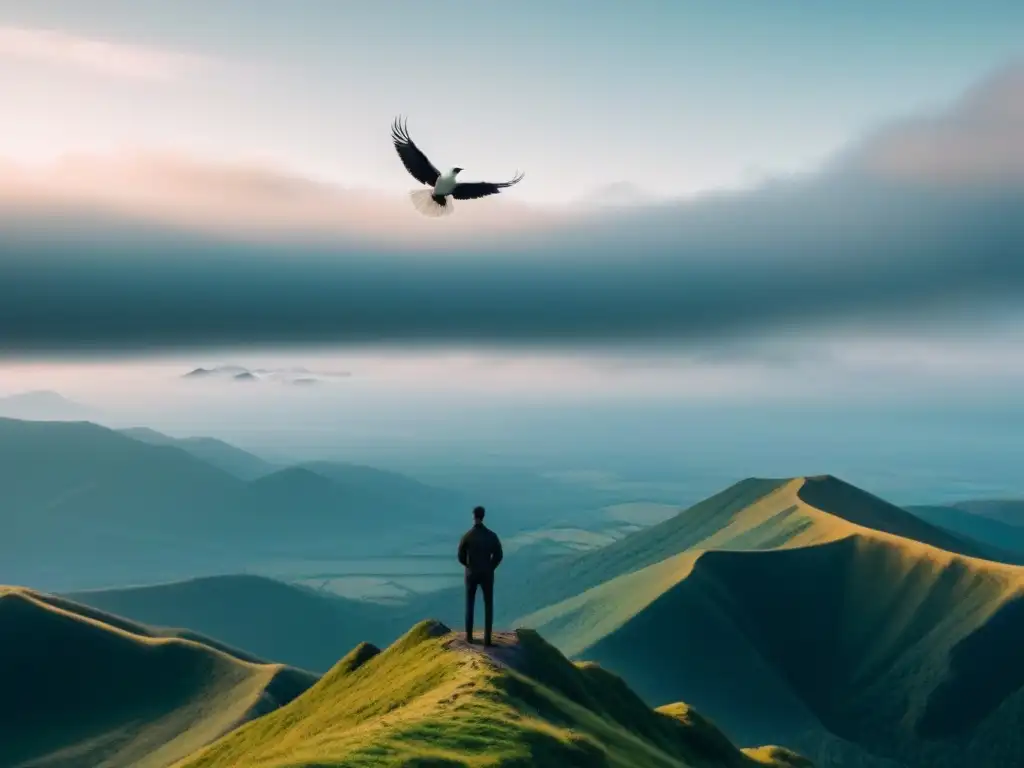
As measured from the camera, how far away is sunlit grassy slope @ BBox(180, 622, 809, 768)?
1533 inches

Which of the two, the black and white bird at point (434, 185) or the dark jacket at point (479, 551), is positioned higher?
the black and white bird at point (434, 185)

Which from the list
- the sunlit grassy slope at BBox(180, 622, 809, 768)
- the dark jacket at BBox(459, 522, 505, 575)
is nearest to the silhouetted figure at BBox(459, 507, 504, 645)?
the dark jacket at BBox(459, 522, 505, 575)

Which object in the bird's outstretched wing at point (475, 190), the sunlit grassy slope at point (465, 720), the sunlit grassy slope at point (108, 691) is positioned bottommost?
the sunlit grassy slope at point (108, 691)

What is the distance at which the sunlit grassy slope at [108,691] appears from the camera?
132 metres

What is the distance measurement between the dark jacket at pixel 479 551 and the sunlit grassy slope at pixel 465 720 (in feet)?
18.2

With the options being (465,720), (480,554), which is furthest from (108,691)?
(465,720)

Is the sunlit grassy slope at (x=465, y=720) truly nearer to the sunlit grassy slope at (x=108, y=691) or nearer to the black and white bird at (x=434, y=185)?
the black and white bird at (x=434, y=185)

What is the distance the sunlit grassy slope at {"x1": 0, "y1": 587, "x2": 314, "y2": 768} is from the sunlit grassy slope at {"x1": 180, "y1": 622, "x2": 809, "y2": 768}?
2465 inches

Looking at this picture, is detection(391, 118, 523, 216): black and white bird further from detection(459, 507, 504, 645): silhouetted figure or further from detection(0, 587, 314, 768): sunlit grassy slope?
detection(0, 587, 314, 768): sunlit grassy slope

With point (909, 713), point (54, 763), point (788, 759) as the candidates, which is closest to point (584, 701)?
point (788, 759)

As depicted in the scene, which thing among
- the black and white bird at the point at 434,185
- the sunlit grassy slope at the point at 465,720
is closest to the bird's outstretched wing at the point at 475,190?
the black and white bird at the point at 434,185

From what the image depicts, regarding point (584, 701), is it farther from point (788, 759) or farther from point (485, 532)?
point (788, 759)

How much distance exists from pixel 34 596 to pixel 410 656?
132 metres

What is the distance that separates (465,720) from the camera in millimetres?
41906
